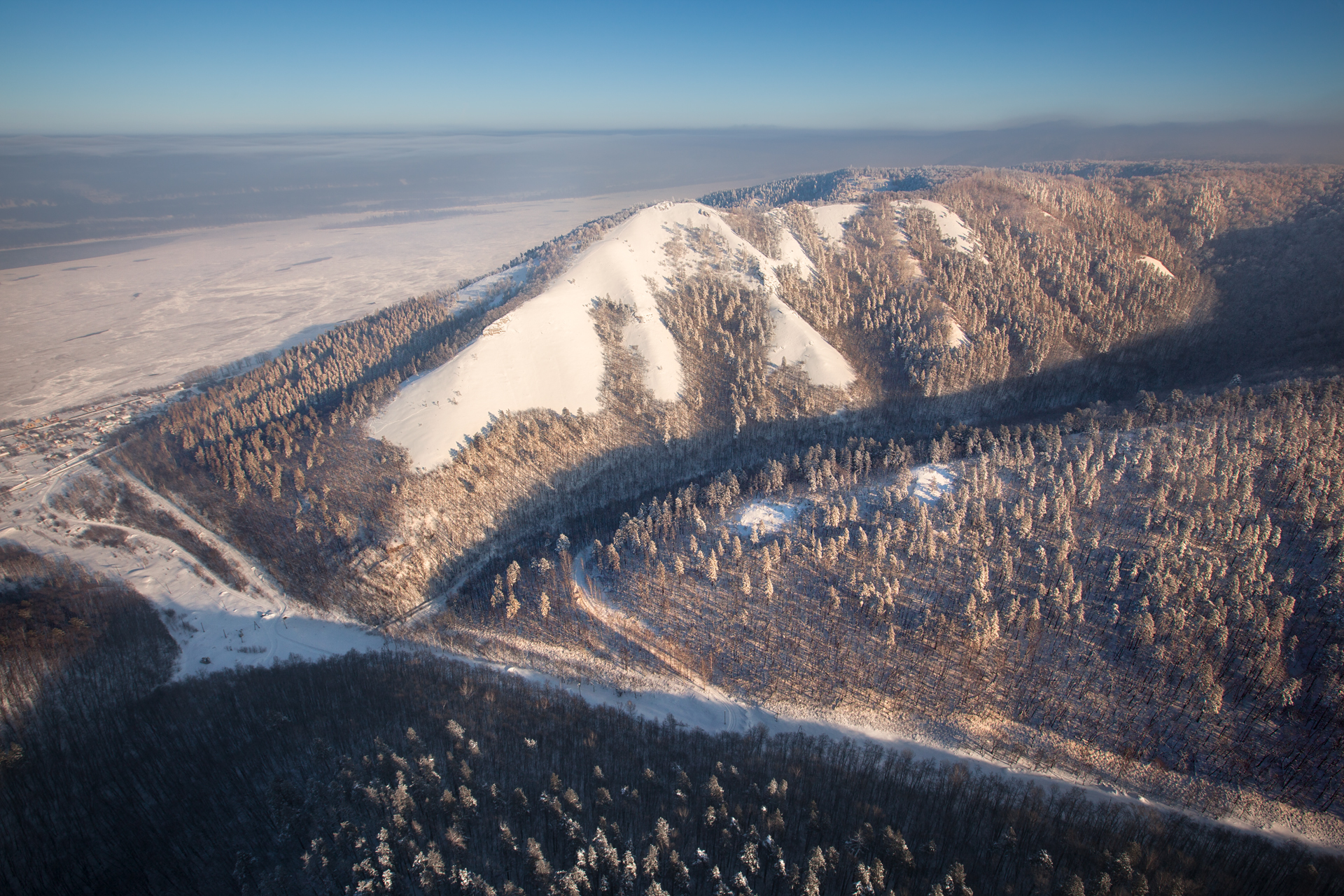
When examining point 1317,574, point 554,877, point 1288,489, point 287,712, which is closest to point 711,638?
point 554,877

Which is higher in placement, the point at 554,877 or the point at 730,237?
the point at 730,237

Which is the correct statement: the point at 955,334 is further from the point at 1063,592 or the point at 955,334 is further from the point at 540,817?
the point at 540,817

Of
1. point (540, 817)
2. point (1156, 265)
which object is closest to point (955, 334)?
point (1156, 265)

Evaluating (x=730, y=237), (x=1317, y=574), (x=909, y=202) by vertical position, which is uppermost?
(x=909, y=202)

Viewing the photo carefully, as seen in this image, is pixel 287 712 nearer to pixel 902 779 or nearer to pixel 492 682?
pixel 492 682

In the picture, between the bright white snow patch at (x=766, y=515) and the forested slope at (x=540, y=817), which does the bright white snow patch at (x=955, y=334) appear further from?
the forested slope at (x=540, y=817)

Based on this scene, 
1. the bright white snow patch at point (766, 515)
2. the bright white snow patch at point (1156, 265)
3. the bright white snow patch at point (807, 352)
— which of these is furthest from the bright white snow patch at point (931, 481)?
the bright white snow patch at point (1156, 265)

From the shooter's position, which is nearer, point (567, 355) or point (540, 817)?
point (540, 817)
